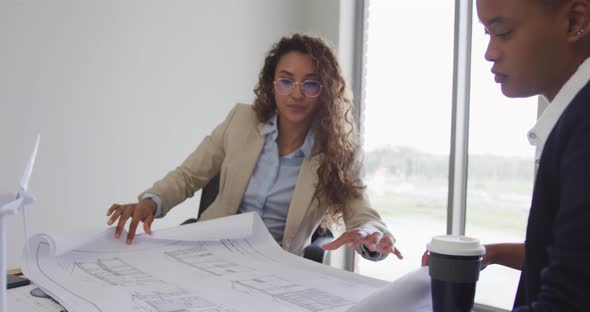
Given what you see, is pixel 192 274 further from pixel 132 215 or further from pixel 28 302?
pixel 132 215

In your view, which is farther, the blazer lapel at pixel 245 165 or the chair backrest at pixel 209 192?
the chair backrest at pixel 209 192

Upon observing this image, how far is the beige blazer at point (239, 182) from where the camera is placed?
1.45m

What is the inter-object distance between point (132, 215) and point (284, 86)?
64 cm

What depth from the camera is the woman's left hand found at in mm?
1070

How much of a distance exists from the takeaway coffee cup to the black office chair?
728 millimetres

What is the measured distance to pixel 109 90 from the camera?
2.19 metres

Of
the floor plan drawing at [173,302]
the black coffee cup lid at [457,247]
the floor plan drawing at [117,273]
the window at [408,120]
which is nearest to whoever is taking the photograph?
the black coffee cup lid at [457,247]

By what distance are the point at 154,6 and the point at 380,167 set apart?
170 cm

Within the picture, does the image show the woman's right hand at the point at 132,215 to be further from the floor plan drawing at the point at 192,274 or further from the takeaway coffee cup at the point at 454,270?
the takeaway coffee cup at the point at 454,270

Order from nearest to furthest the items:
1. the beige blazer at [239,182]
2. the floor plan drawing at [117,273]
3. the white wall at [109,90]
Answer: the floor plan drawing at [117,273]
the beige blazer at [239,182]
the white wall at [109,90]

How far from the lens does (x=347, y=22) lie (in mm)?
3012

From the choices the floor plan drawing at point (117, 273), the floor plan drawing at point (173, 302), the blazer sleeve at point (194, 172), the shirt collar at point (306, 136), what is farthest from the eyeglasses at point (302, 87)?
the floor plan drawing at point (173, 302)

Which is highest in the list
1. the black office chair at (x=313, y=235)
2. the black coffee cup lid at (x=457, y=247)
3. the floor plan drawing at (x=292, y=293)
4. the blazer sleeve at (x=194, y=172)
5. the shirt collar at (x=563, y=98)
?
the shirt collar at (x=563, y=98)

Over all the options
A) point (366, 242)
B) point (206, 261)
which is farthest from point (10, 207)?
point (366, 242)
